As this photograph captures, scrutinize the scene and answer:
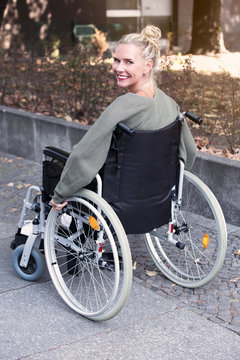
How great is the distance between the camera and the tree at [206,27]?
53.8ft

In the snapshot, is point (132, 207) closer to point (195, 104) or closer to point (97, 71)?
point (195, 104)

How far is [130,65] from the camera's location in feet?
11.2

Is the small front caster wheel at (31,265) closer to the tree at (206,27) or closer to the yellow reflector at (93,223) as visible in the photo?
the yellow reflector at (93,223)

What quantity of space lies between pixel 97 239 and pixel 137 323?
0.55m

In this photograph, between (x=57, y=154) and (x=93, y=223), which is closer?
(x=93, y=223)

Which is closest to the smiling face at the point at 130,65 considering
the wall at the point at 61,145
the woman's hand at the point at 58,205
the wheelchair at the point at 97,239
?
the wheelchair at the point at 97,239

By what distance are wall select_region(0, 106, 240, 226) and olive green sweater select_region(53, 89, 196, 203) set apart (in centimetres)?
178

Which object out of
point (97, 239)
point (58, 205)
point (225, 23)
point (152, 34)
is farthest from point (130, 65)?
point (225, 23)

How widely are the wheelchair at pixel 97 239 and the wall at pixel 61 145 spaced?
974 millimetres

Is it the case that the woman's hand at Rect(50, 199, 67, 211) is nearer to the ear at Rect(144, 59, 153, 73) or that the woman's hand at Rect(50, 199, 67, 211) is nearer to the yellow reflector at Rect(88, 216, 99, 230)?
the yellow reflector at Rect(88, 216, 99, 230)

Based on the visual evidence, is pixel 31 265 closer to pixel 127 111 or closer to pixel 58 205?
pixel 58 205

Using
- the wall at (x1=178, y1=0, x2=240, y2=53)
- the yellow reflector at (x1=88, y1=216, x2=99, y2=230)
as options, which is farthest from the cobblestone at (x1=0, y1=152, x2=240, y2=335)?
the wall at (x1=178, y1=0, x2=240, y2=53)

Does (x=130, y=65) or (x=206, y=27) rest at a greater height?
(x=130, y=65)

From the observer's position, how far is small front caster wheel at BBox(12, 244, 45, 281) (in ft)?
12.6
